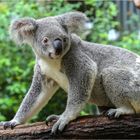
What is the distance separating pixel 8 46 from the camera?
611cm

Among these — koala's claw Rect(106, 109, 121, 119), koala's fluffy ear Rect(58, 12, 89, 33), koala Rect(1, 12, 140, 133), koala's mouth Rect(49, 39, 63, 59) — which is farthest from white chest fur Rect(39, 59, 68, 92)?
koala's claw Rect(106, 109, 121, 119)

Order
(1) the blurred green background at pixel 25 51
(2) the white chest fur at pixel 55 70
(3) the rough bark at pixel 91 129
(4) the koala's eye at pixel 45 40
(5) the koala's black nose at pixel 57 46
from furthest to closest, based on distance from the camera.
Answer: (1) the blurred green background at pixel 25 51
(2) the white chest fur at pixel 55 70
(4) the koala's eye at pixel 45 40
(5) the koala's black nose at pixel 57 46
(3) the rough bark at pixel 91 129

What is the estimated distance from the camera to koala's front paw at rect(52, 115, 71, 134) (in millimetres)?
3520

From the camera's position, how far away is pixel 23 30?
12.4 ft

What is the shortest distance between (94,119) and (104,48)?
28.6 inches

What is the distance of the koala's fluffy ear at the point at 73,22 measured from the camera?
385 cm

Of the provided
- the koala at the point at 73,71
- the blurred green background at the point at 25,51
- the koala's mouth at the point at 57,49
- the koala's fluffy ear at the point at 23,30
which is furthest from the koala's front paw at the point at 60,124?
the blurred green background at the point at 25,51

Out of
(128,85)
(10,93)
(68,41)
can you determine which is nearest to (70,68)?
(68,41)

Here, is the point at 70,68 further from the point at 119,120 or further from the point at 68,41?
the point at 119,120

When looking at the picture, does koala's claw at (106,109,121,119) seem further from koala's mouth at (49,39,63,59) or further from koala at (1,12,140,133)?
koala's mouth at (49,39,63,59)

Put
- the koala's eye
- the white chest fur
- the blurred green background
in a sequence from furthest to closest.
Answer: the blurred green background
the white chest fur
the koala's eye

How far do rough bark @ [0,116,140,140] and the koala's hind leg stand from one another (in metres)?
0.11

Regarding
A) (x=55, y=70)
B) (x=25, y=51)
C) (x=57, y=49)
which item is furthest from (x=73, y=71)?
(x=25, y=51)

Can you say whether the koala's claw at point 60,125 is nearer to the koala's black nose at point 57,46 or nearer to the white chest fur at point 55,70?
the white chest fur at point 55,70
